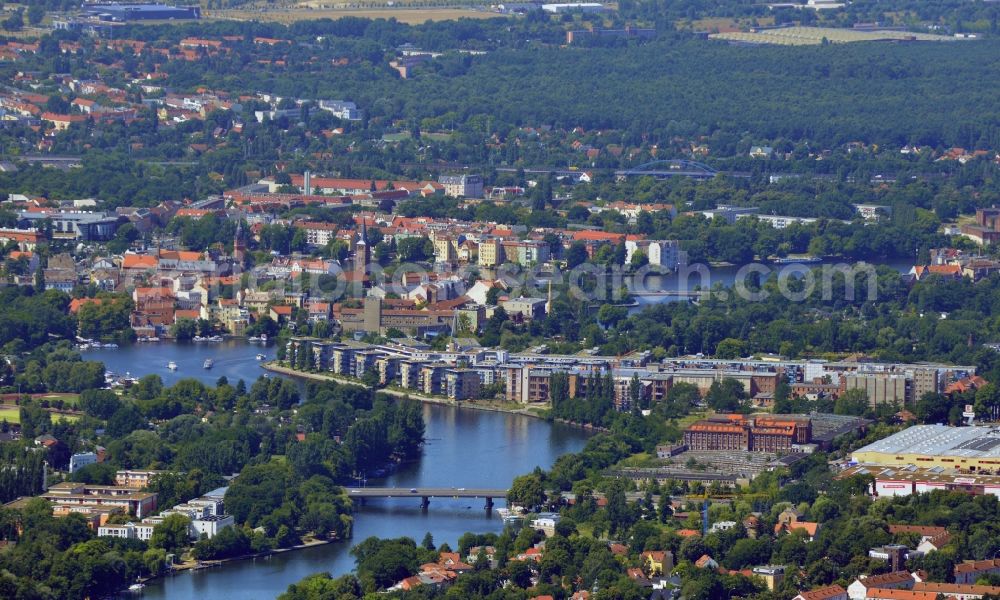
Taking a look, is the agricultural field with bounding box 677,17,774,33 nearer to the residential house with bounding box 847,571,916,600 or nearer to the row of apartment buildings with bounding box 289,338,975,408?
the row of apartment buildings with bounding box 289,338,975,408

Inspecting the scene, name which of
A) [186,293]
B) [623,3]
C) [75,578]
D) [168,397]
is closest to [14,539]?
[75,578]

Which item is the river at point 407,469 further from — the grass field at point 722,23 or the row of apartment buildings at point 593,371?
the grass field at point 722,23

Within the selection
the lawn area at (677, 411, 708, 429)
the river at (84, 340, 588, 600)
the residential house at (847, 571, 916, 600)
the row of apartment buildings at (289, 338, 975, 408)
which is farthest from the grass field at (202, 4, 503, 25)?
the residential house at (847, 571, 916, 600)

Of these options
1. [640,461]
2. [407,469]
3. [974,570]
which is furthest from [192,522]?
[974,570]

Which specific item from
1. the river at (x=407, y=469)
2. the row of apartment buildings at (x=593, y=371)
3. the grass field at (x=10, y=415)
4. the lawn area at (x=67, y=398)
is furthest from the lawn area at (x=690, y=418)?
the grass field at (x=10, y=415)

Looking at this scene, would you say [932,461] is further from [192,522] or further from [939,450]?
[192,522]
